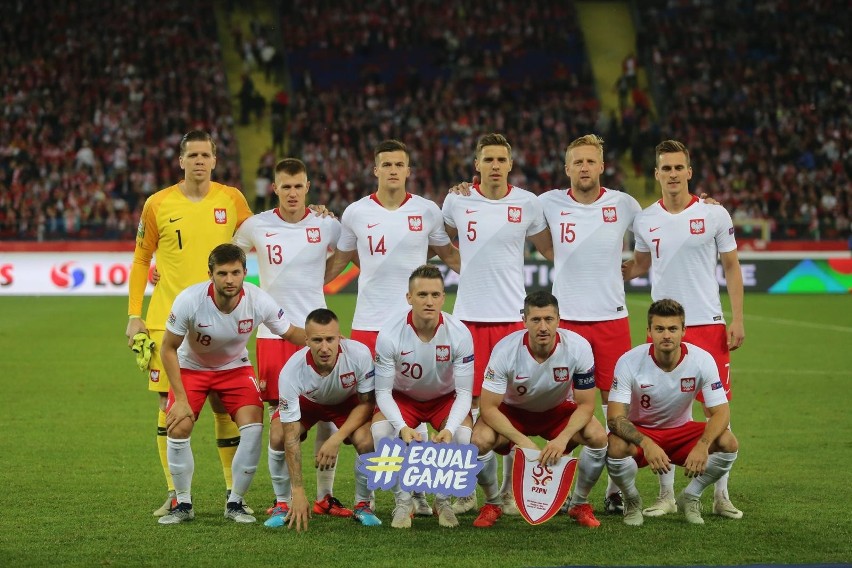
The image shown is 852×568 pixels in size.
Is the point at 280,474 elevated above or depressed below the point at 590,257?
below

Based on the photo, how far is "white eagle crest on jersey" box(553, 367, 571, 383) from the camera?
664cm

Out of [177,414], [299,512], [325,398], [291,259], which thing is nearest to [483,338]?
[325,398]

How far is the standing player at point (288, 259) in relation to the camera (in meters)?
7.20

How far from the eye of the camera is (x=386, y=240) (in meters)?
7.23

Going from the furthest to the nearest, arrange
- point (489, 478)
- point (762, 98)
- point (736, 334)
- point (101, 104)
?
point (762, 98), point (101, 104), point (736, 334), point (489, 478)

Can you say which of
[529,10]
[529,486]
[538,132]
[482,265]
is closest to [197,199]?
[482,265]

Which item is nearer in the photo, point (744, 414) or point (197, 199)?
point (197, 199)

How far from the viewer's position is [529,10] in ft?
121

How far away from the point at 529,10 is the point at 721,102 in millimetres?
7635

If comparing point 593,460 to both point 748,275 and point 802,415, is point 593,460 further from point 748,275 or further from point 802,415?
point 748,275

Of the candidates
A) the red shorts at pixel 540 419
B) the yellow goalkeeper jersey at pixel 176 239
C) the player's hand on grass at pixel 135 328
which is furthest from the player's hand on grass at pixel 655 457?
the player's hand on grass at pixel 135 328

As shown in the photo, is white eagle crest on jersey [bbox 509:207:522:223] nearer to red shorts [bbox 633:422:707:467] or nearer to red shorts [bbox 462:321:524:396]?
red shorts [bbox 462:321:524:396]

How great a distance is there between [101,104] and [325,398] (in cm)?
2620

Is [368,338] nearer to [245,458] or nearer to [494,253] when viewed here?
[494,253]
